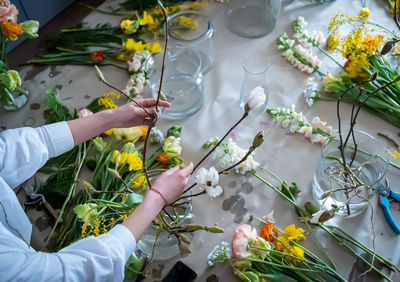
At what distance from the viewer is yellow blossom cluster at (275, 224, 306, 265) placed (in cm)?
64

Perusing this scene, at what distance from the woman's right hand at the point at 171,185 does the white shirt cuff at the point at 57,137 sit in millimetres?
225

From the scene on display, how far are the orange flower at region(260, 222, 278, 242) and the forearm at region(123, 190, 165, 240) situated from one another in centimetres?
21

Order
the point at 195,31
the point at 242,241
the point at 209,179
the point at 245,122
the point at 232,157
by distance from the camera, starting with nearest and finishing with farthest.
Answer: the point at 209,179 < the point at 242,241 < the point at 232,157 < the point at 245,122 < the point at 195,31

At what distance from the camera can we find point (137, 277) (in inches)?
26.8

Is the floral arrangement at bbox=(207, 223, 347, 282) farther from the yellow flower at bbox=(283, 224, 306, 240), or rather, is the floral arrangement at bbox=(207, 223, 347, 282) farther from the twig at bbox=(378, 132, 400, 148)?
the twig at bbox=(378, 132, 400, 148)

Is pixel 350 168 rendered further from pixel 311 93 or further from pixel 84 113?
pixel 84 113

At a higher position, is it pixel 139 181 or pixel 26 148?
pixel 26 148

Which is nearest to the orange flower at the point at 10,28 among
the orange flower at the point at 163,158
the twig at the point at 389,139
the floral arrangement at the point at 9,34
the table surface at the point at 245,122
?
the floral arrangement at the point at 9,34

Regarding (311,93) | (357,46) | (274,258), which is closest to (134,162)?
(274,258)

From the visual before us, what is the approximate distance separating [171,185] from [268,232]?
22 centimetres

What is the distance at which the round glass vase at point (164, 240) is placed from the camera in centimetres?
65

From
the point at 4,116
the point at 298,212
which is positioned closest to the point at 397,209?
Result: the point at 298,212

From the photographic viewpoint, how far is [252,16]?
1.05m

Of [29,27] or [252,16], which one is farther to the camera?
[252,16]
